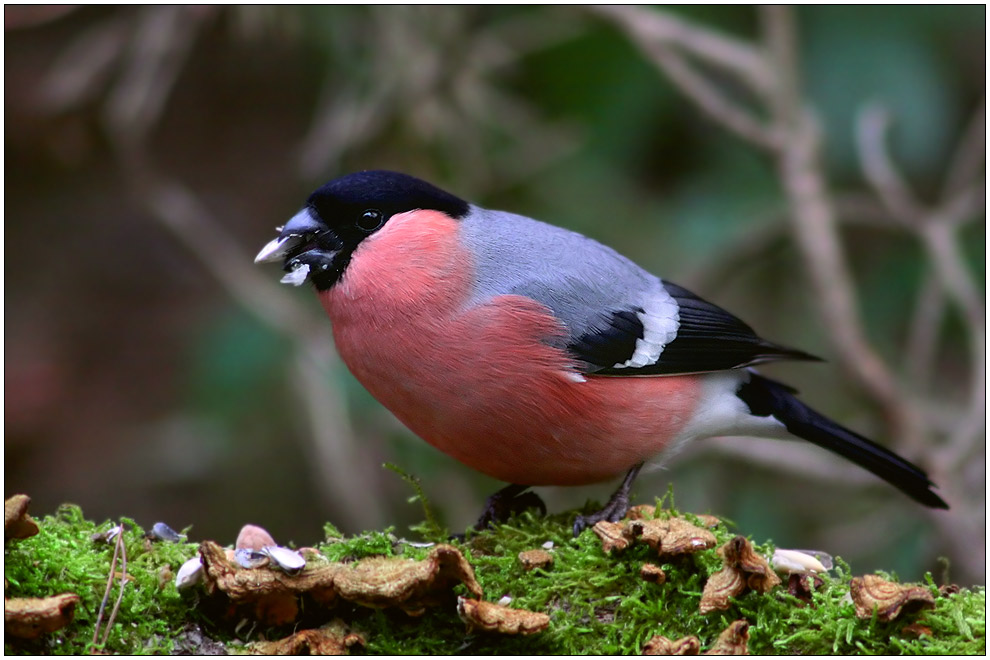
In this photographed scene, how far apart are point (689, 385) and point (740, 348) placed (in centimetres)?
24

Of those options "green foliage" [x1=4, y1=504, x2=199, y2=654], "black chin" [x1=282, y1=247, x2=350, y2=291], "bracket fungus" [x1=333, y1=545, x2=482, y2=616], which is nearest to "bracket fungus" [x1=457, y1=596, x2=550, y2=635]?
"bracket fungus" [x1=333, y1=545, x2=482, y2=616]

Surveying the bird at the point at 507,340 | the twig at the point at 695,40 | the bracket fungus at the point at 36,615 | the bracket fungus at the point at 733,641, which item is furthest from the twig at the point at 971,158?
the bracket fungus at the point at 36,615

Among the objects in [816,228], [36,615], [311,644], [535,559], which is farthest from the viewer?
[816,228]

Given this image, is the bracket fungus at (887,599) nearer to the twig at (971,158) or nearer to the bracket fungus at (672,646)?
the bracket fungus at (672,646)

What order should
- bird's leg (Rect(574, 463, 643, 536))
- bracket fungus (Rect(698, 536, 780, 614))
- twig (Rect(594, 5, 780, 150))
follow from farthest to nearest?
twig (Rect(594, 5, 780, 150)), bird's leg (Rect(574, 463, 643, 536)), bracket fungus (Rect(698, 536, 780, 614))

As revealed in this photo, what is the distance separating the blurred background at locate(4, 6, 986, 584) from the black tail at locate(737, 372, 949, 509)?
48.9 inches

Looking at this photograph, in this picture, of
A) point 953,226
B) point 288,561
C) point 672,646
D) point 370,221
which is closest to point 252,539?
point 288,561

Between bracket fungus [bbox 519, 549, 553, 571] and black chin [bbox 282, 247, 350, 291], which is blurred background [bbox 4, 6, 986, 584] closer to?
black chin [bbox 282, 247, 350, 291]

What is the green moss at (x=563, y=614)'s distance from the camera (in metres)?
2.00

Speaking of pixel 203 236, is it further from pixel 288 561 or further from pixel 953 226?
pixel 953 226

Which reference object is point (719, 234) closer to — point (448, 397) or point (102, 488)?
point (448, 397)

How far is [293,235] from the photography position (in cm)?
287

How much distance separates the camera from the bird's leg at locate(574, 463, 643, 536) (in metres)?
2.70

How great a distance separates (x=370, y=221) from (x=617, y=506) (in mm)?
1115
